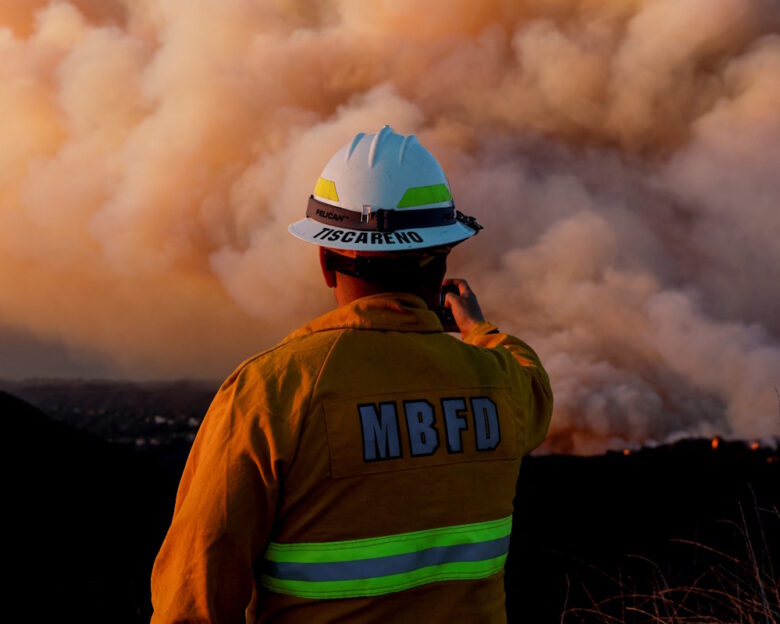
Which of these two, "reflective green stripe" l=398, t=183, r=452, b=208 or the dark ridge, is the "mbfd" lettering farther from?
the dark ridge

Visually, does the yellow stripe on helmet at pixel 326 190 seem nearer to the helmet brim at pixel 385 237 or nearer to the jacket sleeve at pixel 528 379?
the helmet brim at pixel 385 237

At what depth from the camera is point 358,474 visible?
2.07 m

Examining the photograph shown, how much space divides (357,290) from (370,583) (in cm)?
94

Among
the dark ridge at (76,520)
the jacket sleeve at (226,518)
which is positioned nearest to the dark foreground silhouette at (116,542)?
the dark ridge at (76,520)

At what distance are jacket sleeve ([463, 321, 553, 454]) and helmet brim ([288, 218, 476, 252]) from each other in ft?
1.50

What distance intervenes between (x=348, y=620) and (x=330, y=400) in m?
0.66

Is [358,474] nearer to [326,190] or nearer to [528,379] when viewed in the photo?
[528,379]

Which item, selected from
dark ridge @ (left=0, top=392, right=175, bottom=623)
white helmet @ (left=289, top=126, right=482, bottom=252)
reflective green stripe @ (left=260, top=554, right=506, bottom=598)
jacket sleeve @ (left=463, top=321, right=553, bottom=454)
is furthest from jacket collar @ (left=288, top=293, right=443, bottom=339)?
dark ridge @ (left=0, top=392, right=175, bottom=623)

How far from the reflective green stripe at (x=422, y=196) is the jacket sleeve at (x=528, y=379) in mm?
609

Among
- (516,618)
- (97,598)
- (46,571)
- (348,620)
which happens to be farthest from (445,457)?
(516,618)

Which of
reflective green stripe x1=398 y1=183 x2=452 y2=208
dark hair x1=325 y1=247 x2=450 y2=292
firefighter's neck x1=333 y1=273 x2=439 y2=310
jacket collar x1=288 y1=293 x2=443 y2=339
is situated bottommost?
jacket collar x1=288 y1=293 x2=443 y2=339

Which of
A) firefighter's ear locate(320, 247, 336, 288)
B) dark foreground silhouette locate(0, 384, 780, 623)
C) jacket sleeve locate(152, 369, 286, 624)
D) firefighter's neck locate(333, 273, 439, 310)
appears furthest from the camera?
dark foreground silhouette locate(0, 384, 780, 623)

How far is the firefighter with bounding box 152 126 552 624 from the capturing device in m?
2.01

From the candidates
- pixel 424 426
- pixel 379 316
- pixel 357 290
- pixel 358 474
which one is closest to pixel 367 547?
pixel 358 474
